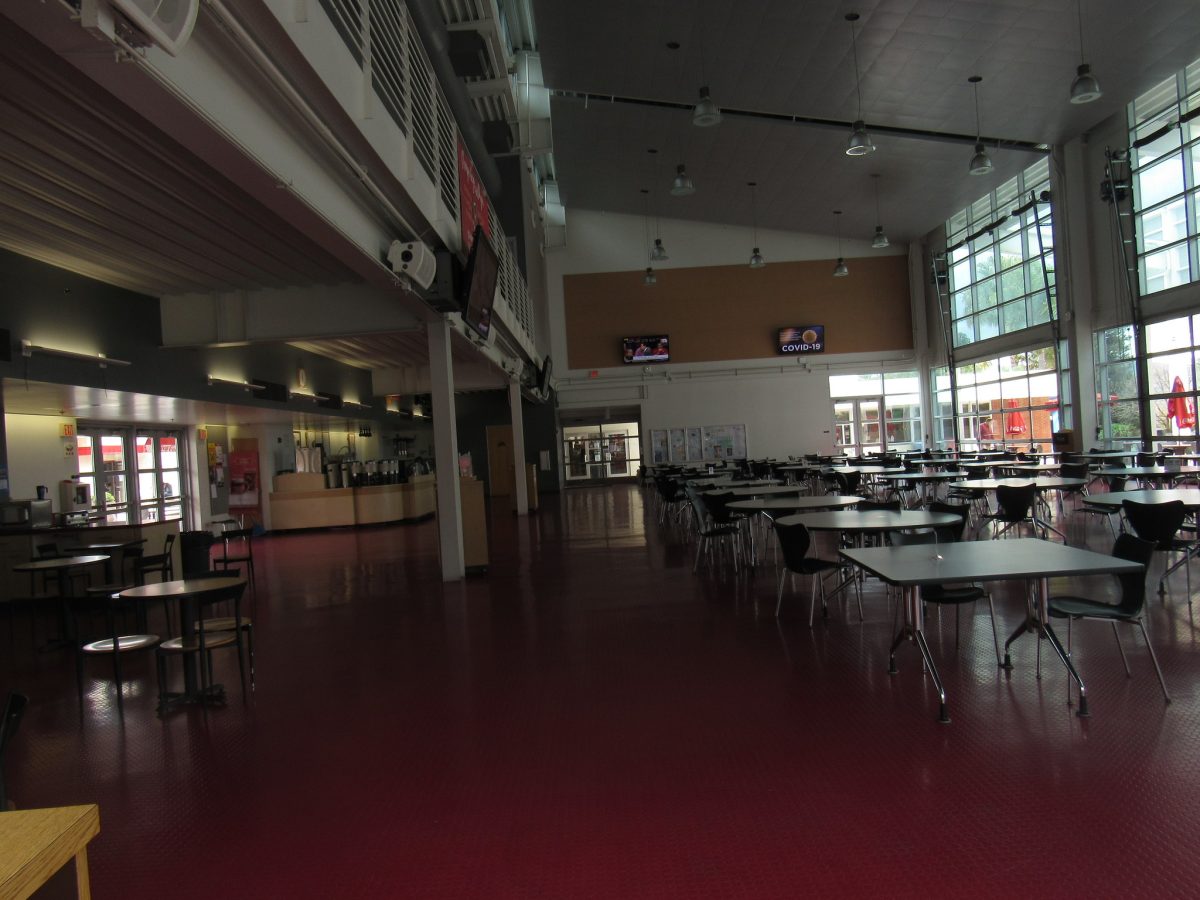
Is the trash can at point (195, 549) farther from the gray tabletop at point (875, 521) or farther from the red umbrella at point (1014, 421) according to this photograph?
the red umbrella at point (1014, 421)

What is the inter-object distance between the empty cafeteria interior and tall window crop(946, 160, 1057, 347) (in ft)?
0.47

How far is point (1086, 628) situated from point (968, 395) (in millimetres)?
17420

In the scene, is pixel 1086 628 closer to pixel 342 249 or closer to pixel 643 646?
pixel 643 646

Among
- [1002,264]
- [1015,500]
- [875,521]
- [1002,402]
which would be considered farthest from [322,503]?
[1002,264]

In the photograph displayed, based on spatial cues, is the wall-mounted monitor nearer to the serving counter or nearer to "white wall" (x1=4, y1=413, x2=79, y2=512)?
the serving counter

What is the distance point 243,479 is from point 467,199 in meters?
8.49

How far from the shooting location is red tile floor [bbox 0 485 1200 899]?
245cm

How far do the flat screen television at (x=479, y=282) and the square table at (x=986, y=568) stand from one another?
183 inches

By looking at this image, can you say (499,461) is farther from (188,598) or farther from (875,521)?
(188,598)

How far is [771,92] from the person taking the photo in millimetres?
13602

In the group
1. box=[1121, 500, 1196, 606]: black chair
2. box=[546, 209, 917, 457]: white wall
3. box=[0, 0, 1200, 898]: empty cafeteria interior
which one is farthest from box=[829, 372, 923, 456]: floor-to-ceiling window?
box=[1121, 500, 1196, 606]: black chair

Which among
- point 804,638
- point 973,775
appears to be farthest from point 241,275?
point 973,775

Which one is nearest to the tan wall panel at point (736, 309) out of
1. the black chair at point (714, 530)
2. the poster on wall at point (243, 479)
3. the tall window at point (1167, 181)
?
the tall window at point (1167, 181)

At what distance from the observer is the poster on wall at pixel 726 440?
2352 cm
